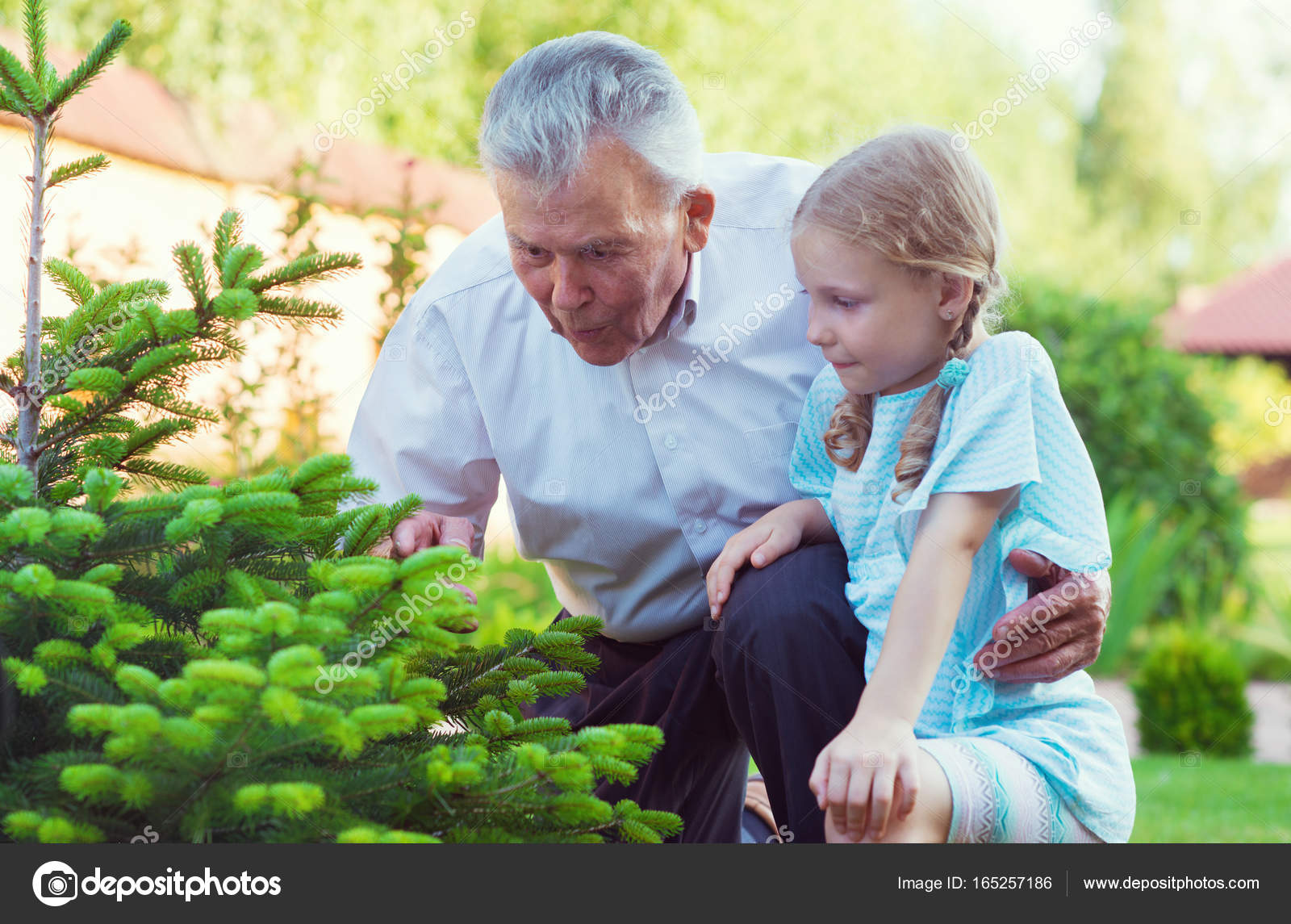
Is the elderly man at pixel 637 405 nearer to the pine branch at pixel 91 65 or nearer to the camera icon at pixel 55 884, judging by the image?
the pine branch at pixel 91 65

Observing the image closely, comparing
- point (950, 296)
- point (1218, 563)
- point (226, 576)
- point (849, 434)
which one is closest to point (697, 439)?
point (849, 434)

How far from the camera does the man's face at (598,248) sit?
6.37 ft

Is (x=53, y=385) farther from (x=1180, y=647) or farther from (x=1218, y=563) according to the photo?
(x=1218, y=563)

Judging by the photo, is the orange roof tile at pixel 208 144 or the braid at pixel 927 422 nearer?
the braid at pixel 927 422

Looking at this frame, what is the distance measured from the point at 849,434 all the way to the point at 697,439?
404 mm

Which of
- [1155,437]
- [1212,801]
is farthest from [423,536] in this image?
[1155,437]

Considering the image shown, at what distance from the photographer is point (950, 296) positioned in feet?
6.09

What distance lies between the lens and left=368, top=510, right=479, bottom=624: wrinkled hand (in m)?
1.92

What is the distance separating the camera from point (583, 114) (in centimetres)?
196

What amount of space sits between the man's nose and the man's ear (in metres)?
0.34

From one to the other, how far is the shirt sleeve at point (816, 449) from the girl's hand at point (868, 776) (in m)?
0.65

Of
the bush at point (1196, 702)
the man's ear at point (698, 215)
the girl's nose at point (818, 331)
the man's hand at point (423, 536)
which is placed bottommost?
the bush at point (1196, 702)

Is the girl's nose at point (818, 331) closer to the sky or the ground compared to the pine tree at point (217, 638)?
closer to the sky

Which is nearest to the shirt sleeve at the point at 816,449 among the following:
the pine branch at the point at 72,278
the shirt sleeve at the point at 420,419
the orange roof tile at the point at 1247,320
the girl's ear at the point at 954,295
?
the girl's ear at the point at 954,295
